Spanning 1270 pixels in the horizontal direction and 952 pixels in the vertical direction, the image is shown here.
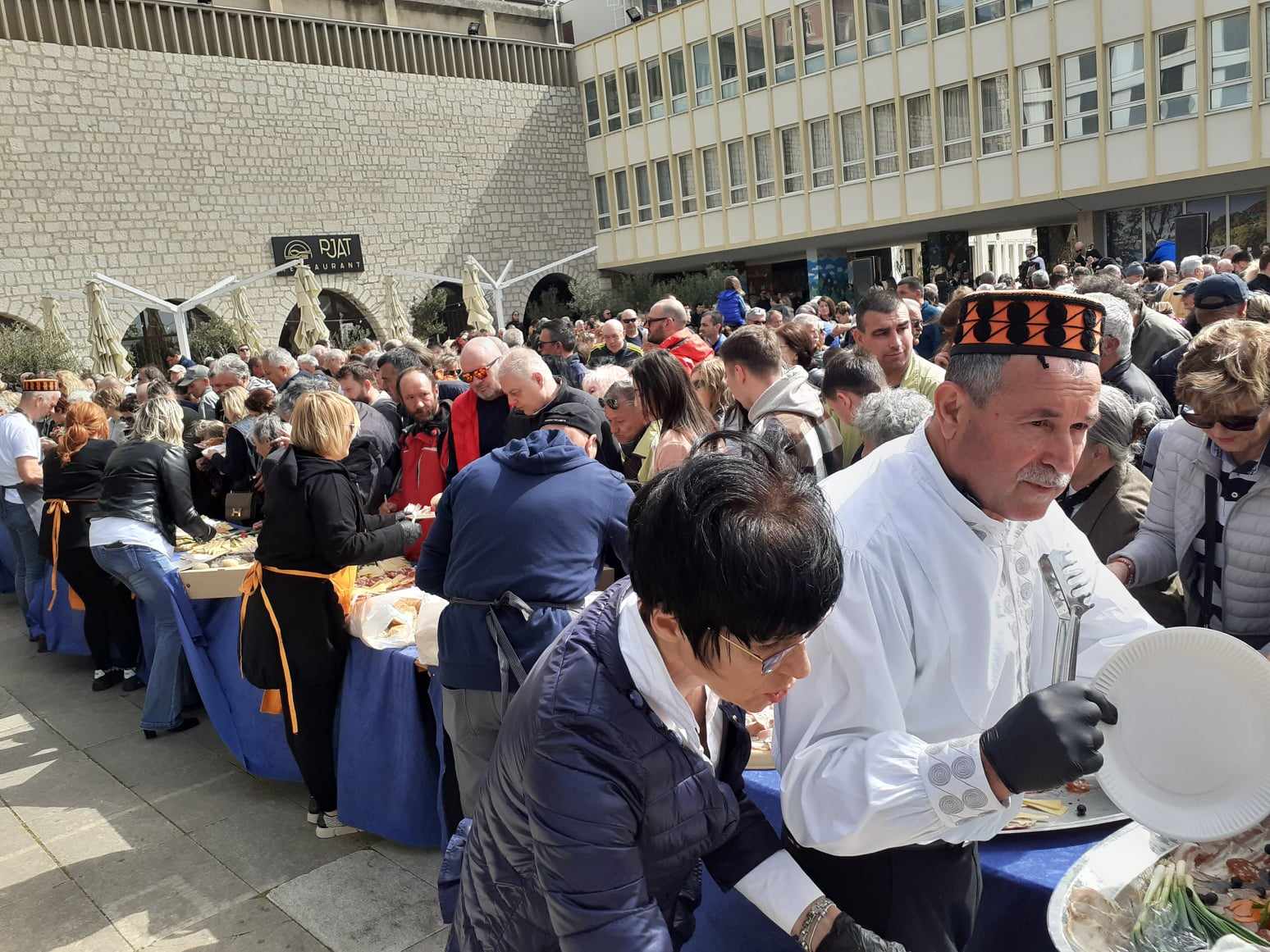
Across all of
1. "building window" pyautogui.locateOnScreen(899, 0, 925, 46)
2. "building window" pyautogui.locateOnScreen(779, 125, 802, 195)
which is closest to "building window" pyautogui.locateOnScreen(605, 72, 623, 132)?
"building window" pyautogui.locateOnScreen(779, 125, 802, 195)

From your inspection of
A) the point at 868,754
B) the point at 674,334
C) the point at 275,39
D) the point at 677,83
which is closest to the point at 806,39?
the point at 677,83

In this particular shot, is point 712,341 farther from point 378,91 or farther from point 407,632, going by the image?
point 378,91

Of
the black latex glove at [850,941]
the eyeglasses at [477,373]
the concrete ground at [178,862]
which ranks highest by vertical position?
the eyeglasses at [477,373]

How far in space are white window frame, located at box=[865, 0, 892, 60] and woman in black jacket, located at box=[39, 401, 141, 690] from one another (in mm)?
23208

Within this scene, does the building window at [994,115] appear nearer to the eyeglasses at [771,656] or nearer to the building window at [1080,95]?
the building window at [1080,95]

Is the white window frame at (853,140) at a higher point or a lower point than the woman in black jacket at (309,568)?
higher

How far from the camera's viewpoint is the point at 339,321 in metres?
28.9

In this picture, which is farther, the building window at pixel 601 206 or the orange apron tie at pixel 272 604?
the building window at pixel 601 206

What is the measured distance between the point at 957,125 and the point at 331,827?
23.5 meters

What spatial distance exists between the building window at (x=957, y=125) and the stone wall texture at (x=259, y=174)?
1285cm

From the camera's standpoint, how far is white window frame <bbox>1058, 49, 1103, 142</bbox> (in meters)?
21.0

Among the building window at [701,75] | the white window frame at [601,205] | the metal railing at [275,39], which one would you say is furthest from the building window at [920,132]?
the metal railing at [275,39]

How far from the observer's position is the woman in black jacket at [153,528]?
5230 mm

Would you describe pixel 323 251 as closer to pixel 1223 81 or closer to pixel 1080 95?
pixel 1080 95
